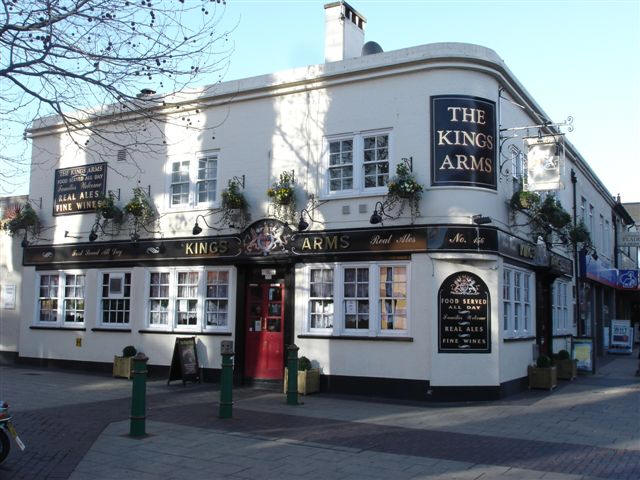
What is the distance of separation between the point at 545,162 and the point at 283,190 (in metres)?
5.87

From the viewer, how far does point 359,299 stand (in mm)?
14172

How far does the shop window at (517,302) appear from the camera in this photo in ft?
47.9

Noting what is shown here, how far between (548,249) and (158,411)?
11.3m

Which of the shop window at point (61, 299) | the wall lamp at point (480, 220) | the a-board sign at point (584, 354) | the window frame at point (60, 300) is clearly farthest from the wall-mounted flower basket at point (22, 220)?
the a-board sign at point (584, 354)

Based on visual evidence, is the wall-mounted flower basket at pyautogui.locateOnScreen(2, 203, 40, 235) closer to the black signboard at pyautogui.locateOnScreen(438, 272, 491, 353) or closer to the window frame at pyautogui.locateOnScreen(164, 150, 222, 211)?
the window frame at pyautogui.locateOnScreen(164, 150, 222, 211)

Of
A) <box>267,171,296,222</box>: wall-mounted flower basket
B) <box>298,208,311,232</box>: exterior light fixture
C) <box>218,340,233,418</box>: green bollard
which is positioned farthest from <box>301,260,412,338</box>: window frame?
<box>218,340,233,418</box>: green bollard

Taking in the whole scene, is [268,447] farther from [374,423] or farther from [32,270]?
[32,270]

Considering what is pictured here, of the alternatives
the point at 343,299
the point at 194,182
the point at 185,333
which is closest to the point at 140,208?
the point at 194,182

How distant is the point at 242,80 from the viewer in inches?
640

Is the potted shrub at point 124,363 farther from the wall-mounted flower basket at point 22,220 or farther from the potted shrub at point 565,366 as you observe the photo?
the potted shrub at point 565,366

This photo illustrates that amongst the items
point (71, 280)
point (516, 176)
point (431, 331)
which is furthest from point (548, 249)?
point (71, 280)

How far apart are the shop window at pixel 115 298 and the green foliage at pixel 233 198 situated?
3874mm

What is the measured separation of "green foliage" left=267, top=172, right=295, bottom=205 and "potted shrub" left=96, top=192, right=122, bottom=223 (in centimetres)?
487

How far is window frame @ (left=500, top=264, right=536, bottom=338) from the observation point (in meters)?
14.3
